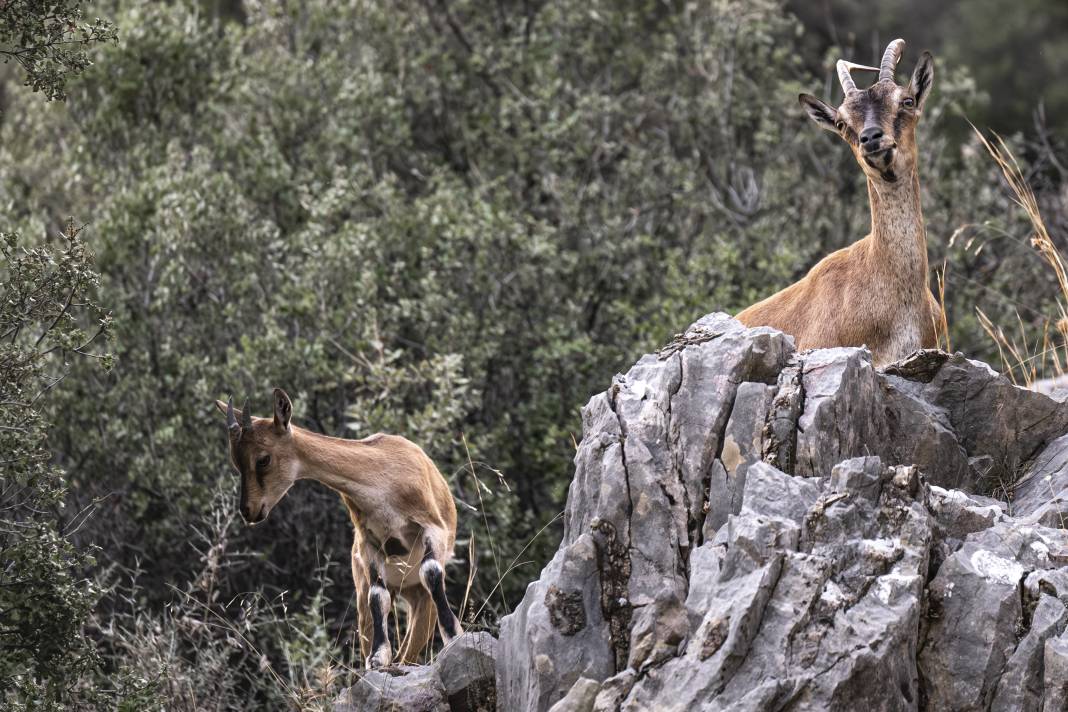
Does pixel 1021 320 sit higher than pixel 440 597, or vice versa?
pixel 1021 320

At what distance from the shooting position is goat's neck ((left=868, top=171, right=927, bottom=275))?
9172 millimetres

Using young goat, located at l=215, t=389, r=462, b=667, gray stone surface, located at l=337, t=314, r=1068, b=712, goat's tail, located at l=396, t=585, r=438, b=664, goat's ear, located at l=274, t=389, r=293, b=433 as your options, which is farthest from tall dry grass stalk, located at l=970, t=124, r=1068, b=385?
goat's ear, located at l=274, t=389, r=293, b=433

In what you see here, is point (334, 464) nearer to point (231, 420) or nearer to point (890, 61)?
point (231, 420)

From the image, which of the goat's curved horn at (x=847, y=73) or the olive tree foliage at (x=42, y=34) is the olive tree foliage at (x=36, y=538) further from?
the goat's curved horn at (x=847, y=73)

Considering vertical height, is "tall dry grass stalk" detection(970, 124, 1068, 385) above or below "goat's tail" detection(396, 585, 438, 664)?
above

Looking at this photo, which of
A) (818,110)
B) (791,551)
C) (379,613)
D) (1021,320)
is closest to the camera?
(791,551)

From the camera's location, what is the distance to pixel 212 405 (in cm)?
1366

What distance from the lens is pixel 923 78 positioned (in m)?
9.60

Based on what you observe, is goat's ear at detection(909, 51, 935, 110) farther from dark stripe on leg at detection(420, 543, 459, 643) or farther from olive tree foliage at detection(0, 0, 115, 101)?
olive tree foliage at detection(0, 0, 115, 101)

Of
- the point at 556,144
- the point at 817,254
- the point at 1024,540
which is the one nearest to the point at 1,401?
the point at 1024,540

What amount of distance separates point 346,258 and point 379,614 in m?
6.34

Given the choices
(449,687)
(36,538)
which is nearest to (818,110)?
(449,687)

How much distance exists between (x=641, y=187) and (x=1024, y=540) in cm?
1213

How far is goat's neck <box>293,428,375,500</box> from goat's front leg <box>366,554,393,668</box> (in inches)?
19.0
